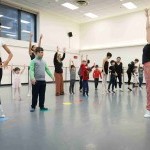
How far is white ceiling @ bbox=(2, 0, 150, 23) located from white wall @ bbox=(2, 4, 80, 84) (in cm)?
72

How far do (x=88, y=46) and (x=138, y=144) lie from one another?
14562mm

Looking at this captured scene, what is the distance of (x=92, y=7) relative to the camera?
42.2 ft

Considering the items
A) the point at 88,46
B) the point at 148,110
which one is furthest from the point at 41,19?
the point at 148,110

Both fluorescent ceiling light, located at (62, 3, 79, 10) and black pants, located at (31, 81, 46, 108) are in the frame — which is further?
fluorescent ceiling light, located at (62, 3, 79, 10)

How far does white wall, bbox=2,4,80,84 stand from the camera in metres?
12.2

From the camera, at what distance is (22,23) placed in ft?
43.1

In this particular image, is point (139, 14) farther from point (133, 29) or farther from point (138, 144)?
point (138, 144)

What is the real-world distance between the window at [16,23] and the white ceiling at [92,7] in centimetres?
84

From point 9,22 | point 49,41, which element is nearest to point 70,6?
point 49,41

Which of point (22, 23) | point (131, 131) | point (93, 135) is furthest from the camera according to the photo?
point (22, 23)

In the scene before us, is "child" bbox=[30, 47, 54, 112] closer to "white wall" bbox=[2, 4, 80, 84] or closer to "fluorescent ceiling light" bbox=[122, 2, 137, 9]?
"white wall" bbox=[2, 4, 80, 84]

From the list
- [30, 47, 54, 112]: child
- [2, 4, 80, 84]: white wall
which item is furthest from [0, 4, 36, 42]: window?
[30, 47, 54, 112]: child

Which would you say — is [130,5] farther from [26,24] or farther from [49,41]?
[26,24]

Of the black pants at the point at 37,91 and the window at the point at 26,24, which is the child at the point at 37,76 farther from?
the window at the point at 26,24
